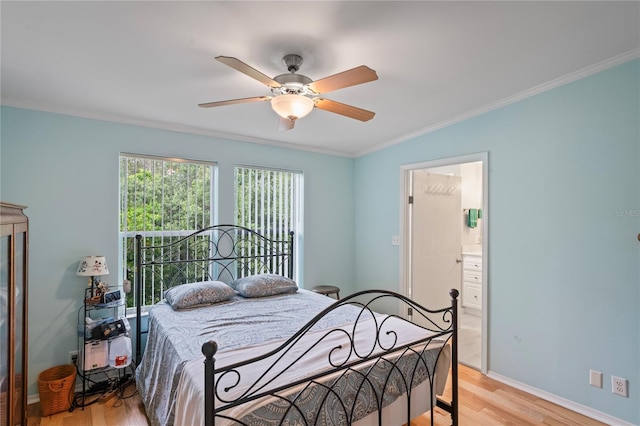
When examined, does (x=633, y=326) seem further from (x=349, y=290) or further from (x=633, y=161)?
(x=349, y=290)

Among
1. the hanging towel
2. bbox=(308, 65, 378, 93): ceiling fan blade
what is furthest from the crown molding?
the hanging towel

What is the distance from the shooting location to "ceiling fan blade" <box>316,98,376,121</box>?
204cm

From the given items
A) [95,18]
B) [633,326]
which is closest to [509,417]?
[633,326]

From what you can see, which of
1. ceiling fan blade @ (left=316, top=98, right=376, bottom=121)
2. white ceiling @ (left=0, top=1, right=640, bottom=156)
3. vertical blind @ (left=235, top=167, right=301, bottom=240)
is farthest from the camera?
vertical blind @ (left=235, top=167, right=301, bottom=240)

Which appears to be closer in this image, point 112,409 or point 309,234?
point 112,409

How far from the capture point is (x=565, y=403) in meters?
2.46

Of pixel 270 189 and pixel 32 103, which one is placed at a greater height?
pixel 32 103

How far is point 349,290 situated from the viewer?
4605mm

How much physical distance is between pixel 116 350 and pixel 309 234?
7.95ft

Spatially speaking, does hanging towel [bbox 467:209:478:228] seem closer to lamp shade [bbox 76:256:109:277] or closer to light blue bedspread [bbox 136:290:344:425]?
light blue bedspread [bbox 136:290:344:425]

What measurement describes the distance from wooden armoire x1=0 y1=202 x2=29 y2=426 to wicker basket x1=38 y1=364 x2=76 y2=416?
535 millimetres

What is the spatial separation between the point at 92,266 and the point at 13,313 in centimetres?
108

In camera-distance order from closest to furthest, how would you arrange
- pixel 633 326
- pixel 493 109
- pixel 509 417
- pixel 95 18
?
pixel 95 18
pixel 633 326
pixel 509 417
pixel 493 109

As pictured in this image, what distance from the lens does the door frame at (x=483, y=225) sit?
3008mm
